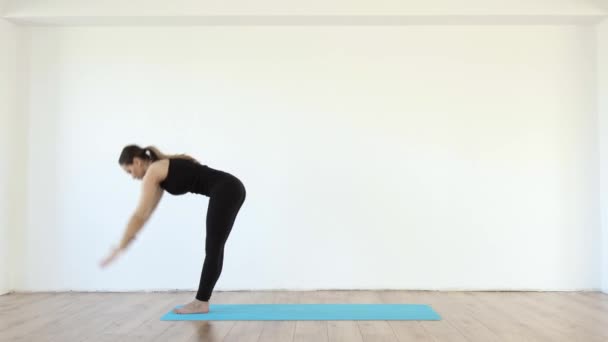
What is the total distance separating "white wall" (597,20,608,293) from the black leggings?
3.02 meters

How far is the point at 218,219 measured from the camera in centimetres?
289

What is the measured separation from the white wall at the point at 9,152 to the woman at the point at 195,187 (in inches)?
74.5

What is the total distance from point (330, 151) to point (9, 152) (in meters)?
2.68

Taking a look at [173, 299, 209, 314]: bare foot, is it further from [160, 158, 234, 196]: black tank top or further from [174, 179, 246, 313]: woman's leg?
[160, 158, 234, 196]: black tank top

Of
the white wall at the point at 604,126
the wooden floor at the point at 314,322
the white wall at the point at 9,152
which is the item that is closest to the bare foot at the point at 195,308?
the wooden floor at the point at 314,322

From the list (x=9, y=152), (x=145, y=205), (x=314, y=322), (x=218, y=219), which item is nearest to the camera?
(x=145, y=205)

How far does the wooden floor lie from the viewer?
8.10 feet

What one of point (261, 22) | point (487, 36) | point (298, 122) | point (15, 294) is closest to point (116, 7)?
point (261, 22)

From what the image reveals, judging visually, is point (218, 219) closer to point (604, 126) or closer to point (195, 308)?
point (195, 308)

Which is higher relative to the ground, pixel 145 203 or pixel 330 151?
pixel 330 151

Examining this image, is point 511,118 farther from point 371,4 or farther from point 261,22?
point 261,22

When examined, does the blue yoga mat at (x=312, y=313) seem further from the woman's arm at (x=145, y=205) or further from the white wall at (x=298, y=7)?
the white wall at (x=298, y=7)

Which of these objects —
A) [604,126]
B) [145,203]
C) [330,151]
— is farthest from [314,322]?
[604,126]

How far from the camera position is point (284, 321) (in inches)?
110
